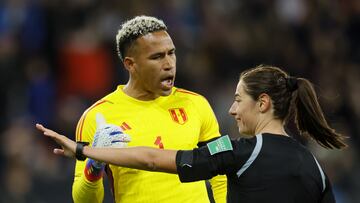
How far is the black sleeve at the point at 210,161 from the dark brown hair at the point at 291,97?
0.92ft

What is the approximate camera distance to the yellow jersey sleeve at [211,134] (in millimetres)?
5277

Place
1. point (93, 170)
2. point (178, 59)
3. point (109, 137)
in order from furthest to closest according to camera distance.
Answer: point (178, 59), point (93, 170), point (109, 137)

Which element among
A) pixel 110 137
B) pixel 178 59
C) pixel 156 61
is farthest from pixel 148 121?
pixel 178 59

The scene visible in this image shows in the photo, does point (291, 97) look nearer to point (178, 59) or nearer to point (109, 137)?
point (109, 137)

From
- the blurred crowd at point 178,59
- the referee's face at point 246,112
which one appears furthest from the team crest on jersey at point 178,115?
the blurred crowd at point 178,59

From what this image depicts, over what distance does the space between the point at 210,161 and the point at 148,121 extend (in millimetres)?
1007

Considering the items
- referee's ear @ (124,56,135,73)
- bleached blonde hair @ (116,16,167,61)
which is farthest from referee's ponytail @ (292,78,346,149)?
referee's ear @ (124,56,135,73)

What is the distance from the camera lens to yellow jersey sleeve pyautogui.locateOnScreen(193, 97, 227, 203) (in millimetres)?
5277

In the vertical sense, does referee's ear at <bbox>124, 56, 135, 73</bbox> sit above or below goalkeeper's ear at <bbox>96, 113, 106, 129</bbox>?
above

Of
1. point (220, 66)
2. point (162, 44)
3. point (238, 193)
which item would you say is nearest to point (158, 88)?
point (162, 44)

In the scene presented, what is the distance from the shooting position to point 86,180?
16.8 ft

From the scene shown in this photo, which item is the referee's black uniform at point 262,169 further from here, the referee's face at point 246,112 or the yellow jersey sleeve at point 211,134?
the yellow jersey sleeve at point 211,134

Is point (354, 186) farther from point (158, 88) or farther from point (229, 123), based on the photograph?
point (158, 88)

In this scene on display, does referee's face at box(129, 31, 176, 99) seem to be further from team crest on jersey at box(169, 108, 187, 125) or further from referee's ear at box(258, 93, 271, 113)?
referee's ear at box(258, 93, 271, 113)
